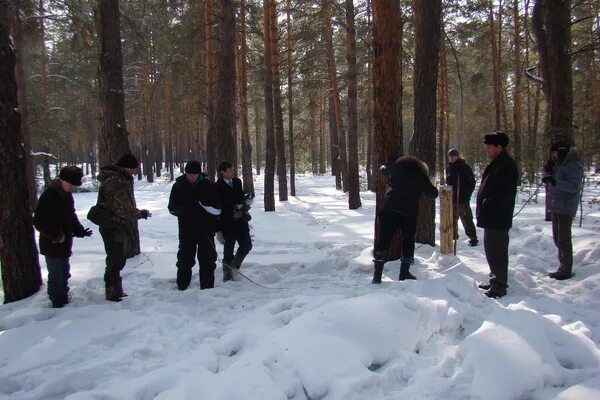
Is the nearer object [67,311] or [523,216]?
[67,311]

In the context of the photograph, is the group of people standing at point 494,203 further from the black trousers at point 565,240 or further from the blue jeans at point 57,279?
the blue jeans at point 57,279

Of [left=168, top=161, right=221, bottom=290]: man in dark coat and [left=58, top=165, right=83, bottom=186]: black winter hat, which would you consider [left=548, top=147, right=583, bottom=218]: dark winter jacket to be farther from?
[left=58, top=165, right=83, bottom=186]: black winter hat

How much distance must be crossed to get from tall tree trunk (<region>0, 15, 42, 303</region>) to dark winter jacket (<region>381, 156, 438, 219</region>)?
15.0 feet

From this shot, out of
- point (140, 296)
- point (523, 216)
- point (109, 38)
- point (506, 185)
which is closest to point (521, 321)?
point (506, 185)

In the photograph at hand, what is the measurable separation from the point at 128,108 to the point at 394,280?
26957 millimetres

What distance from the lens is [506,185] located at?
209 inches

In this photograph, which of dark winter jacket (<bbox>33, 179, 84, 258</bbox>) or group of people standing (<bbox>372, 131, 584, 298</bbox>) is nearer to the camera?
dark winter jacket (<bbox>33, 179, 84, 258</bbox>)

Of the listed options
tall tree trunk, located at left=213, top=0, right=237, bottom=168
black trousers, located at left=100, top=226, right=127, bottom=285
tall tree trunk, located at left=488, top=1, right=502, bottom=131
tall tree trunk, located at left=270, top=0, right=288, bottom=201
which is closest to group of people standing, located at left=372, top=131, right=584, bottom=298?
black trousers, located at left=100, top=226, right=127, bottom=285

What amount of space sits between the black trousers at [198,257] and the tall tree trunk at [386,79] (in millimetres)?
2487

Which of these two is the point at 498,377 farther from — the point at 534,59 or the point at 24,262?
the point at 534,59

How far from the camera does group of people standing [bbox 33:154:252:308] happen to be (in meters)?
5.12

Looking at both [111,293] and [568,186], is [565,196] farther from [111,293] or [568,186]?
[111,293]

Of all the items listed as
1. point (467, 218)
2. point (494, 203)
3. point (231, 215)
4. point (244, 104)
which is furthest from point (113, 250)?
point (244, 104)

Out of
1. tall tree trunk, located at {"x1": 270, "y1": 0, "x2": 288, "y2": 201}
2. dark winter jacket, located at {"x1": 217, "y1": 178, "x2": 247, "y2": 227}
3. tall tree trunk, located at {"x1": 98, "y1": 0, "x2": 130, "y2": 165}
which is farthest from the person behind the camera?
tall tree trunk, located at {"x1": 270, "y1": 0, "x2": 288, "y2": 201}
